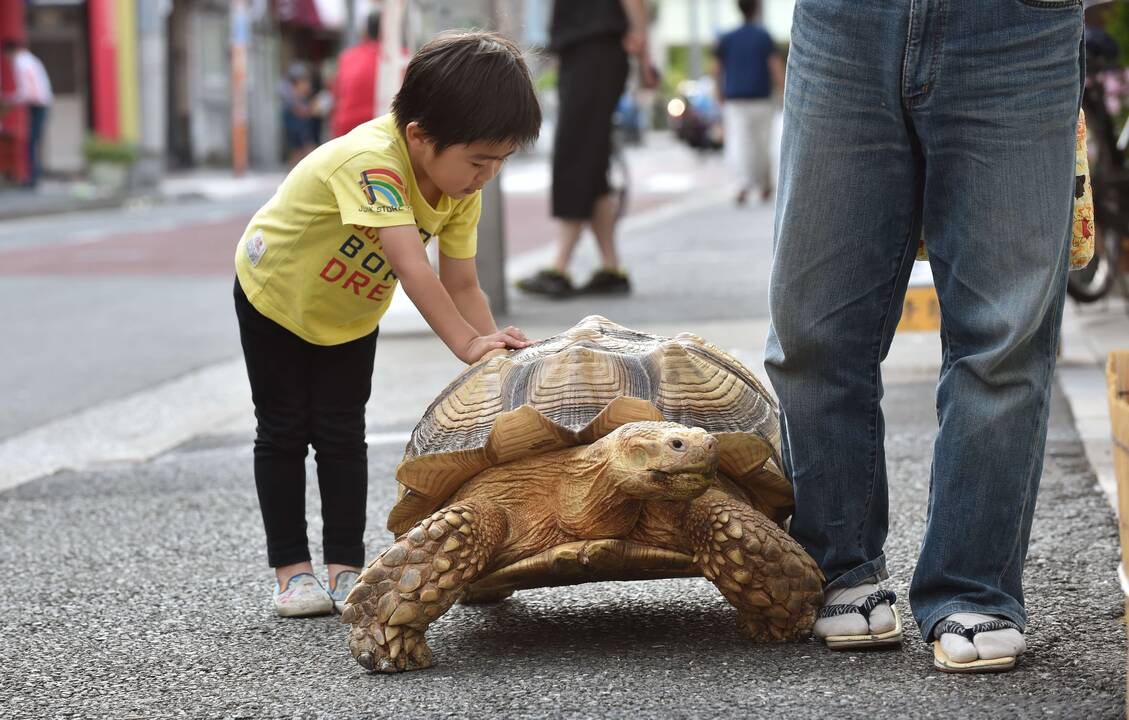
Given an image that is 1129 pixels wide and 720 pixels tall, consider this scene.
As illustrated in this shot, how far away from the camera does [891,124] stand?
9.49 feet

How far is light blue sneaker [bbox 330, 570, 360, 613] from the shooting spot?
3.56 meters

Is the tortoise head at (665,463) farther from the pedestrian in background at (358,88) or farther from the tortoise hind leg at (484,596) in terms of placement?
the pedestrian in background at (358,88)

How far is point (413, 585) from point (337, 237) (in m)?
0.82

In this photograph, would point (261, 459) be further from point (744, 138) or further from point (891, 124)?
point (744, 138)

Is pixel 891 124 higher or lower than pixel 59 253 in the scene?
higher

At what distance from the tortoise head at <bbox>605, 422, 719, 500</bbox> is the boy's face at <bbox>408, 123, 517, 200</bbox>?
651mm

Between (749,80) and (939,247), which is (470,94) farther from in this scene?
(749,80)

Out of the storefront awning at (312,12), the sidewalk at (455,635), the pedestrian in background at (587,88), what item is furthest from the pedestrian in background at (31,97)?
the sidewalk at (455,635)

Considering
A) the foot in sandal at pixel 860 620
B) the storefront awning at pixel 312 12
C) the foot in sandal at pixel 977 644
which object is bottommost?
the storefront awning at pixel 312 12

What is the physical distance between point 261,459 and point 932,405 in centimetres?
282

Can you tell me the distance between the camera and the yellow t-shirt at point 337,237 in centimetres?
324

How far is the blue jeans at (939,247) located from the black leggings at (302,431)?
3.24 feet

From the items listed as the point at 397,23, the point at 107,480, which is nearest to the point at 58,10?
the point at 397,23

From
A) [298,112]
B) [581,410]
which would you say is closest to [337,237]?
[581,410]
